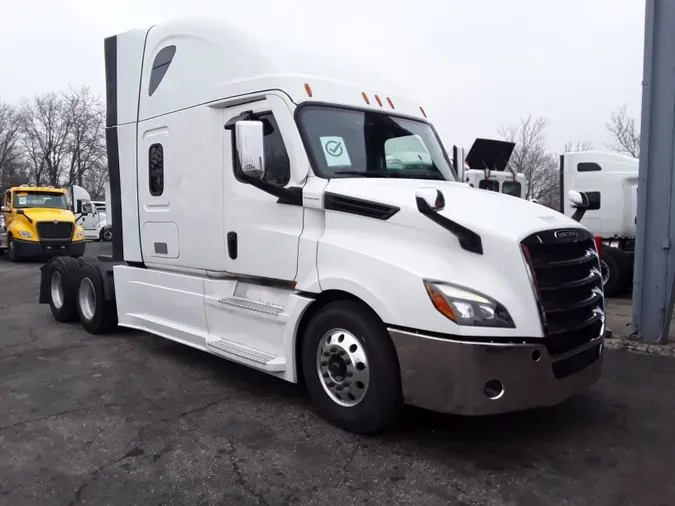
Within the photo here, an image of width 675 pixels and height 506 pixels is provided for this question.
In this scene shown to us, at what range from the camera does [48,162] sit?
49.2 meters

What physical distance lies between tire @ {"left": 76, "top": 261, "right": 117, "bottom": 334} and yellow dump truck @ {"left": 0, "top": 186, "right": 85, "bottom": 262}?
40.2 ft

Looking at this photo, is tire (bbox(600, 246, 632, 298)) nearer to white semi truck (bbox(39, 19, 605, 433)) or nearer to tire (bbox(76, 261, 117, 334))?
white semi truck (bbox(39, 19, 605, 433))

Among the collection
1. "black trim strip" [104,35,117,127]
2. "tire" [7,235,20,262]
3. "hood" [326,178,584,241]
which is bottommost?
"tire" [7,235,20,262]

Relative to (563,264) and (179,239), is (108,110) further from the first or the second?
(563,264)

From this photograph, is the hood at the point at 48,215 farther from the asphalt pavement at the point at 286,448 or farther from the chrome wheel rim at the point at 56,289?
the asphalt pavement at the point at 286,448

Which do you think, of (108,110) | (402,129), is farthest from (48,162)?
(402,129)

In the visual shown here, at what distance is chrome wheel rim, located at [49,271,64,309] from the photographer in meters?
8.17

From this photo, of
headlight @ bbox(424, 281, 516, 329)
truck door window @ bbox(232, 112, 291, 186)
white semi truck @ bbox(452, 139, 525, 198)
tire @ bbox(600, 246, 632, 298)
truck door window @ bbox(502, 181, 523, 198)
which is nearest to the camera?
headlight @ bbox(424, 281, 516, 329)

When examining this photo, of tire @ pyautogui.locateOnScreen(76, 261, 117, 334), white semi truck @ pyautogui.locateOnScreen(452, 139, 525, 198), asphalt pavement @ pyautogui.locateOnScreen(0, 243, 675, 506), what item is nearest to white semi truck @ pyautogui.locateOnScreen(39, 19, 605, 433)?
asphalt pavement @ pyautogui.locateOnScreen(0, 243, 675, 506)

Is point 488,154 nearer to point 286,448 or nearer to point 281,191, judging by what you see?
point 281,191

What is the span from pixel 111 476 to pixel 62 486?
0.90ft

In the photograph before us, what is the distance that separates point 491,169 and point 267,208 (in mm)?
11153

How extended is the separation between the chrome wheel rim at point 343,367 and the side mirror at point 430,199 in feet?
3.45

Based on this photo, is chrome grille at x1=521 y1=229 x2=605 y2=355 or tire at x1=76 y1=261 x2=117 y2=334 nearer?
chrome grille at x1=521 y1=229 x2=605 y2=355
